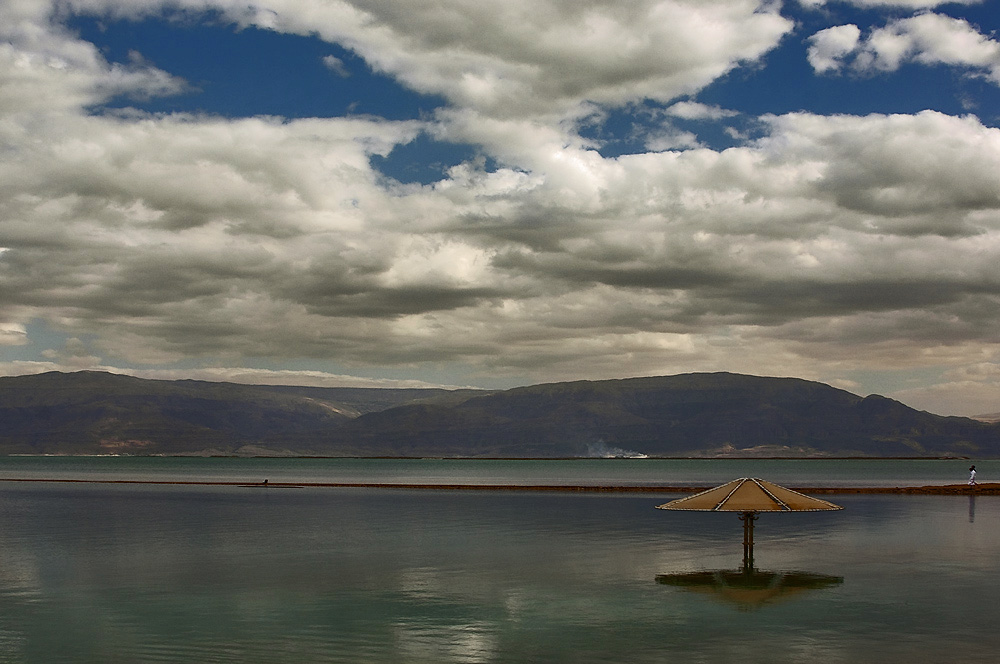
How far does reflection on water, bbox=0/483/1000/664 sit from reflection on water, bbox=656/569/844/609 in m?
0.35

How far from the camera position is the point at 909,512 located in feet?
262

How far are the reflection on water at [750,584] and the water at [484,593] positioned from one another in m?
0.24

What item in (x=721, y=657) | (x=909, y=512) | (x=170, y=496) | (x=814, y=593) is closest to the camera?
(x=721, y=657)

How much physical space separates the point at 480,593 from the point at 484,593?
0.48 ft

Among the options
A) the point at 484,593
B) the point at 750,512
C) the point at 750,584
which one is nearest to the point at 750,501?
the point at 750,512

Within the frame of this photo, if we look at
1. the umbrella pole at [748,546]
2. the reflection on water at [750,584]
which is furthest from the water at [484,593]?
the umbrella pole at [748,546]

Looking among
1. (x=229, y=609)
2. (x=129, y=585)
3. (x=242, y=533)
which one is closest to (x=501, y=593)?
(x=229, y=609)

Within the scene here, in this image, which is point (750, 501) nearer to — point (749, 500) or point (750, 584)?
point (749, 500)

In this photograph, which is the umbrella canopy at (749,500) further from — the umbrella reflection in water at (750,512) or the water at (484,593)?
the water at (484,593)

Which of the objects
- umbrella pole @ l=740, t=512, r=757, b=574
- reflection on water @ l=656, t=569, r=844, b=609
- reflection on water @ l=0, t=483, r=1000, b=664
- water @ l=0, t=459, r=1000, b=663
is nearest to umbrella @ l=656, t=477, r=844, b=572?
umbrella pole @ l=740, t=512, r=757, b=574

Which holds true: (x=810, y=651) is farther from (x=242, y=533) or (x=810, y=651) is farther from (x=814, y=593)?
(x=242, y=533)

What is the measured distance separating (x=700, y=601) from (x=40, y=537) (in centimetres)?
4237

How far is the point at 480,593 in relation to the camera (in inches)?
1353

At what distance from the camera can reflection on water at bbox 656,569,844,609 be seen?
3334 cm
